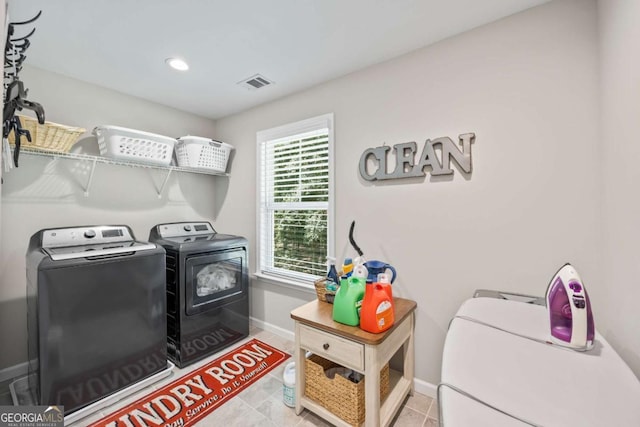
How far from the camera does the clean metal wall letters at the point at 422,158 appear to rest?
1722 millimetres

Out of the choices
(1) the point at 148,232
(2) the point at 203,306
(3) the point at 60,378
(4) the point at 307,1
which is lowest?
(3) the point at 60,378

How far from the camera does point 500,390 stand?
73 centimetres

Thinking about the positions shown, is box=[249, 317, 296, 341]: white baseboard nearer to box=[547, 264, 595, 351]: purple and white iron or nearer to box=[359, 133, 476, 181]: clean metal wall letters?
box=[359, 133, 476, 181]: clean metal wall letters

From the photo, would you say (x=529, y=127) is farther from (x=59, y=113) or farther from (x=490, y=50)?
(x=59, y=113)

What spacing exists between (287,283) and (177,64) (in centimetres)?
205

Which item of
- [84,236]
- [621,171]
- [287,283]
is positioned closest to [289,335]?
[287,283]

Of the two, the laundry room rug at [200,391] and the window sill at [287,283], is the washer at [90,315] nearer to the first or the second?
the laundry room rug at [200,391]

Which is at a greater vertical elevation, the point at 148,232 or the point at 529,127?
the point at 529,127

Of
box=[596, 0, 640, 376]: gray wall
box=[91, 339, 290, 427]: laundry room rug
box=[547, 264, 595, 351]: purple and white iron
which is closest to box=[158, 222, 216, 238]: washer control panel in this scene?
box=[91, 339, 290, 427]: laundry room rug

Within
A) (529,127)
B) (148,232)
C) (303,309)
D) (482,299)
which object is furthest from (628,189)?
(148,232)

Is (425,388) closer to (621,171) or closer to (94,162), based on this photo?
(621,171)

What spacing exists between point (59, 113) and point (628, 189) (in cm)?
359

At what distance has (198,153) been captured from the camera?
2.73 metres

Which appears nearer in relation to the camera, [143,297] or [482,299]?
[482,299]
